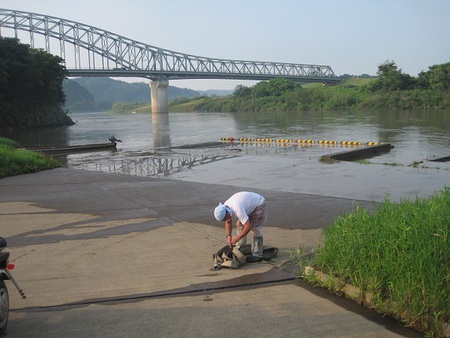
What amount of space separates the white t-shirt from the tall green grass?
971mm

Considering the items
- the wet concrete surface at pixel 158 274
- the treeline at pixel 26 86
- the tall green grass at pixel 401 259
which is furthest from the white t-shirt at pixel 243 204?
the treeline at pixel 26 86

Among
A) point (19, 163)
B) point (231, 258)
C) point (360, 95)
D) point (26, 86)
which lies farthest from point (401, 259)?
point (360, 95)

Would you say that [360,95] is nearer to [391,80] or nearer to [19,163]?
[391,80]

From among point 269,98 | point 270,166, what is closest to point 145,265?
point 270,166

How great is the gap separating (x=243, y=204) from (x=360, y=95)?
347 ft

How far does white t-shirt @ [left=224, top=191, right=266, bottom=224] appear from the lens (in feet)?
19.0

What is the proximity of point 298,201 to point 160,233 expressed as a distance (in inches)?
144

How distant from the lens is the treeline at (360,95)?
280 ft

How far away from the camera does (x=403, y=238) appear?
465cm

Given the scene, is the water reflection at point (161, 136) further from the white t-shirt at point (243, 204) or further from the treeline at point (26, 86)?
the white t-shirt at point (243, 204)

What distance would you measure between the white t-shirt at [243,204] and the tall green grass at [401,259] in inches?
38.2

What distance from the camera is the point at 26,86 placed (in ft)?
200

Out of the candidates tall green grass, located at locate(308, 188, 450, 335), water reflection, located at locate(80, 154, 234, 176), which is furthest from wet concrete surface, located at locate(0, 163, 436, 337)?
water reflection, located at locate(80, 154, 234, 176)

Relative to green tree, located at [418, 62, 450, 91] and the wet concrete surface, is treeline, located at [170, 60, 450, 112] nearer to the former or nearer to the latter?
green tree, located at [418, 62, 450, 91]
